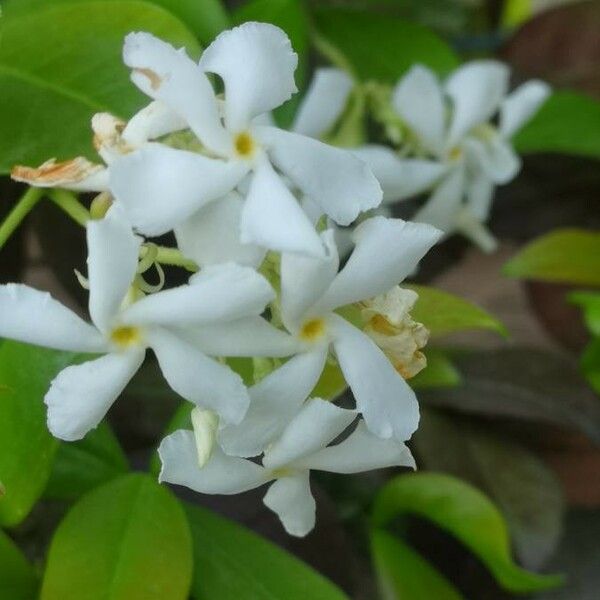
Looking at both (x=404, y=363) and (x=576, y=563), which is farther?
(x=576, y=563)

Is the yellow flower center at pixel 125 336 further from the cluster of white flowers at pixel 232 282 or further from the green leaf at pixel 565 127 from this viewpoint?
the green leaf at pixel 565 127

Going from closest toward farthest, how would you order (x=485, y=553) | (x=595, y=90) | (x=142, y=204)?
1. (x=142, y=204)
2. (x=485, y=553)
3. (x=595, y=90)

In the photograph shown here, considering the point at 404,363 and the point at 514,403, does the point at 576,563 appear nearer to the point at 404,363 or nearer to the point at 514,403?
the point at 514,403

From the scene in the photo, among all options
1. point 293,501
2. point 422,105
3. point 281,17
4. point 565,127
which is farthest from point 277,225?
point 565,127

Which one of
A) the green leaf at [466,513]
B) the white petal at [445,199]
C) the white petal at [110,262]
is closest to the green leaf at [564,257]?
the white petal at [445,199]

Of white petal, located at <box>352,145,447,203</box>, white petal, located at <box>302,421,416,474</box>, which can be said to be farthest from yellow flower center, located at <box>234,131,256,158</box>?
white petal, located at <box>352,145,447,203</box>

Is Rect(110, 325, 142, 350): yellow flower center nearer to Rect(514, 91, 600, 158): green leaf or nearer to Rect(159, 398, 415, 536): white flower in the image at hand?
Rect(159, 398, 415, 536): white flower

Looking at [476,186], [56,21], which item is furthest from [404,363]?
[476,186]
